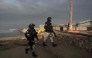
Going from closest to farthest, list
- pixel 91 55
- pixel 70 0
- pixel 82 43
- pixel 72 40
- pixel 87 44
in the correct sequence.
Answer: pixel 91 55 < pixel 87 44 < pixel 82 43 < pixel 72 40 < pixel 70 0

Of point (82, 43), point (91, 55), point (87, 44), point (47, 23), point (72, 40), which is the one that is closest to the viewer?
→ point (91, 55)

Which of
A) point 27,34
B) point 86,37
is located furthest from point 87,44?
point 27,34

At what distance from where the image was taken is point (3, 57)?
9453mm

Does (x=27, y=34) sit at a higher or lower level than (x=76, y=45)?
higher

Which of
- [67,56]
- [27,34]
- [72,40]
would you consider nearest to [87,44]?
[67,56]

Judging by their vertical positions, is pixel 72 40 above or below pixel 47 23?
below

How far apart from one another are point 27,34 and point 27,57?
1.44 meters

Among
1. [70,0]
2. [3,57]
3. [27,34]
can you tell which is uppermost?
[70,0]

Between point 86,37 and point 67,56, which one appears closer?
point 67,56

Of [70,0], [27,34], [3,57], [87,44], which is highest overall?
[70,0]

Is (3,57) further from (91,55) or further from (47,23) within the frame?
(91,55)

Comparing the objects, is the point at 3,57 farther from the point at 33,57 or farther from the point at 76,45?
the point at 76,45

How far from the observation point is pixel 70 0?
19844mm

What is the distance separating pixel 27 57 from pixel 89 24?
94.6 feet
